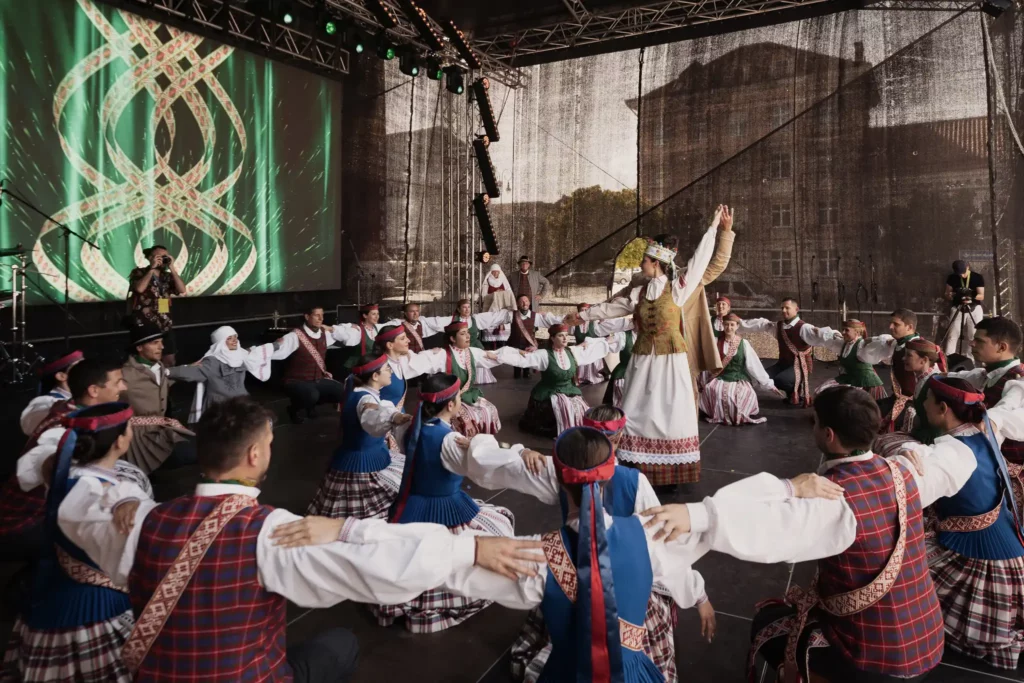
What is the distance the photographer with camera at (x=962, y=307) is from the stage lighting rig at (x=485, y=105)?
584 centimetres

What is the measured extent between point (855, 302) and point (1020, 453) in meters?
6.38

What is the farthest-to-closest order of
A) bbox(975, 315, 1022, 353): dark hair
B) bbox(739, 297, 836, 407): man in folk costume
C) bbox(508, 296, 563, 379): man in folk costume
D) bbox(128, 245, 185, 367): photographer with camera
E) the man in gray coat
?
the man in gray coat < bbox(508, 296, 563, 379): man in folk costume < bbox(739, 297, 836, 407): man in folk costume < bbox(128, 245, 185, 367): photographer with camera < bbox(975, 315, 1022, 353): dark hair

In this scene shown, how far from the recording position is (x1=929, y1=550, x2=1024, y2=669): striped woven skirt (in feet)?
6.64

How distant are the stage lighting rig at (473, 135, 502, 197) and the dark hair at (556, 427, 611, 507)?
8.16 m

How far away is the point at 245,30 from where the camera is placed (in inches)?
298

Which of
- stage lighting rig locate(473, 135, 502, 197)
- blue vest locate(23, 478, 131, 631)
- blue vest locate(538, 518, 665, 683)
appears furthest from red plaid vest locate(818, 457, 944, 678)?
stage lighting rig locate(473, 135, 502, 197)

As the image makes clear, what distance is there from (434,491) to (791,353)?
474cm

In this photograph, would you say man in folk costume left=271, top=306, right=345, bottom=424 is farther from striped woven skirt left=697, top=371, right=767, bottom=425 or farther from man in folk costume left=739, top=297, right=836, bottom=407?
man in folk costume left=739, top=297, right=836, bottom=407

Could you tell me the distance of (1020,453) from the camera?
2609 mm

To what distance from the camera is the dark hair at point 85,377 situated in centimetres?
245

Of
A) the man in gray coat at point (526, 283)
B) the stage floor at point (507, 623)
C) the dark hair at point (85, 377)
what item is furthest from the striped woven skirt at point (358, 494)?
the man in gray coat at point (526, 283)

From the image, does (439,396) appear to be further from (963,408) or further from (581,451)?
(963,408)

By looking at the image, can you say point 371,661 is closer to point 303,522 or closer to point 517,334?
point 303,522

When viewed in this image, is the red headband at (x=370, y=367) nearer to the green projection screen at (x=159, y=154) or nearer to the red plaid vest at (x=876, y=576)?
the red plaid vest at (x=876, y=576)
